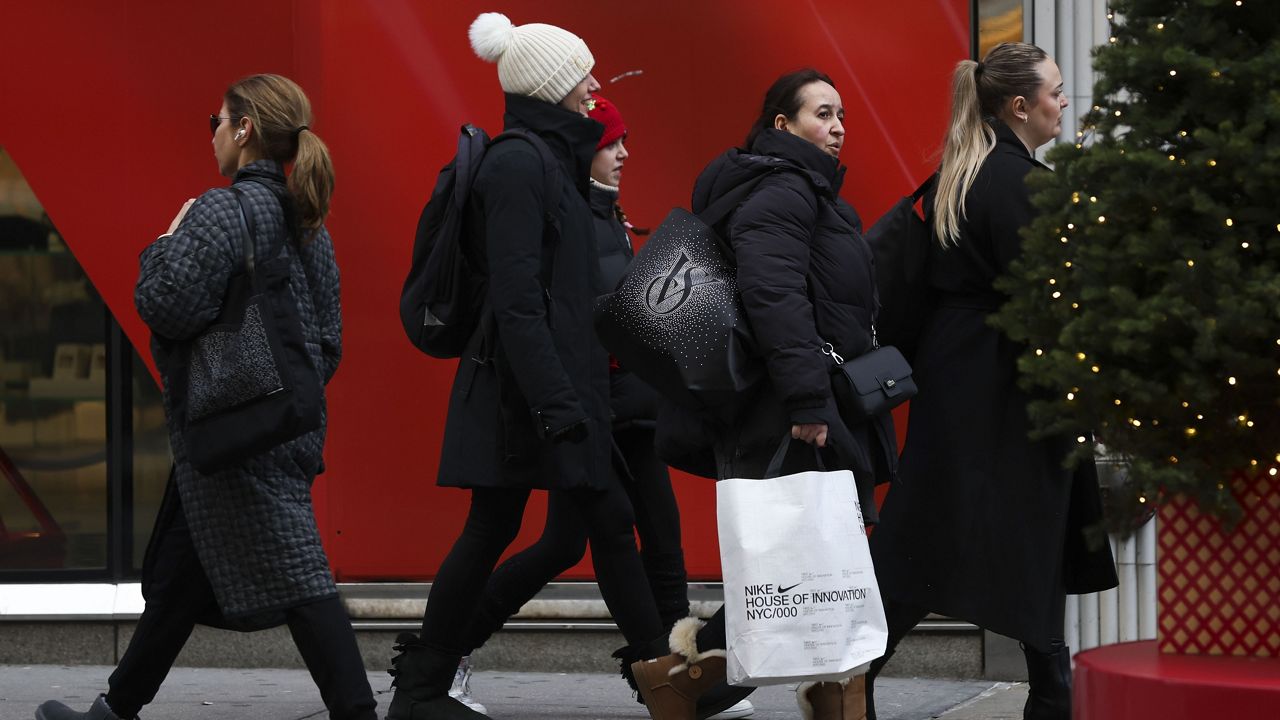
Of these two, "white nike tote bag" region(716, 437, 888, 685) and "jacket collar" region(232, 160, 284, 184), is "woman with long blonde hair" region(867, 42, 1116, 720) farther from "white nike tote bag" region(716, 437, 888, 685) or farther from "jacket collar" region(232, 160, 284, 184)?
"jacket collar" region(232, 160, 284, 184)

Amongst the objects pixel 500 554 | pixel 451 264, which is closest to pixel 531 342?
pixel 451 264

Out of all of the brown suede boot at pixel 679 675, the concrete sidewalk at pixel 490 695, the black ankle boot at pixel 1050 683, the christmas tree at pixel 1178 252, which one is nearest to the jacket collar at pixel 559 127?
the brown suede boot at pixel 679 675

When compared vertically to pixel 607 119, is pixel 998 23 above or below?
above

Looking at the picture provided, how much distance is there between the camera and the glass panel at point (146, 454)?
6.66 metres

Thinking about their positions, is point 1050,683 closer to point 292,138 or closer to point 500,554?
point 500,554

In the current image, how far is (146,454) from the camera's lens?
6660 mm

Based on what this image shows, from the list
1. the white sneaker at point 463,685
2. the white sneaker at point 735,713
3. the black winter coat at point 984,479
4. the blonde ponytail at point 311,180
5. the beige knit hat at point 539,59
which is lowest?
the white sneaker at point 735,713

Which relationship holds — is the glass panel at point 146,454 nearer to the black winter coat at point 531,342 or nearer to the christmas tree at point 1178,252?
the black winter coat at point 531,342

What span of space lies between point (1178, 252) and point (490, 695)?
3.43m

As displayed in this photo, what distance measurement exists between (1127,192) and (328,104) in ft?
12.9

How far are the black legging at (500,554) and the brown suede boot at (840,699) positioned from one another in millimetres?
604

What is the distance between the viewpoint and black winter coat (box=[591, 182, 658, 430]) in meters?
5.31

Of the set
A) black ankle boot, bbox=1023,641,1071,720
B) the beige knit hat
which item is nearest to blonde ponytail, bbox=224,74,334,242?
the beige knit hat

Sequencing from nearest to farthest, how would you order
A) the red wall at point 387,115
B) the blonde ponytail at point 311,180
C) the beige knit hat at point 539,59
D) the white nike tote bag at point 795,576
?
the white nike tote bag at point 795,576
the blonde ponytail at point 311,180
the beige knit hat at point 539,59
the red wall at point 387,115
